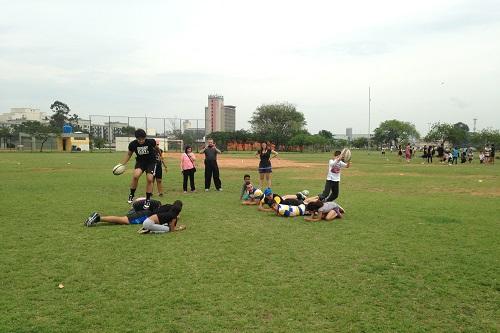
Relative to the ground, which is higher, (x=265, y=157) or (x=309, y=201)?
(x=265, y=157)

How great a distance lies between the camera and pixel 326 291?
5.13 m

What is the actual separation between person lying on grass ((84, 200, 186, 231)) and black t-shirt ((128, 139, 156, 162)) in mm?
2000

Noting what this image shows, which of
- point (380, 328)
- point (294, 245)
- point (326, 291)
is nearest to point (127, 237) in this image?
point (294, 245)

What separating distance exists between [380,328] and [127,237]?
5.08 meters

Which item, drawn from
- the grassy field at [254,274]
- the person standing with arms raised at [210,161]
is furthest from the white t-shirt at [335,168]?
the person standing with arms raised at [210,161]

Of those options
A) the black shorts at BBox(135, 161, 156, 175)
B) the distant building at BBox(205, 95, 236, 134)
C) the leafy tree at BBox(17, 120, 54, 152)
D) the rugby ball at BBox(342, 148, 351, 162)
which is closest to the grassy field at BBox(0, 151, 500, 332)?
the black shorts at BBox(135, 161, 156, 175)

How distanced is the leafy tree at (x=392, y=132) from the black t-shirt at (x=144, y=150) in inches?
4586

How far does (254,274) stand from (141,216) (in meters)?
4.04

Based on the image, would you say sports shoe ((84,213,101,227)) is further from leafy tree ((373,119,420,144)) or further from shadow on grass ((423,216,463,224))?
leafy tree ((373,119,420,144))

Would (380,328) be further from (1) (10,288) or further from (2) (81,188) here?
(2) (81,188)

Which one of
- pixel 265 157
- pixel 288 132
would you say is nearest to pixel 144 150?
pixel 265 157

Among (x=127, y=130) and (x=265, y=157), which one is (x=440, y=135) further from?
(x=265, y=157)

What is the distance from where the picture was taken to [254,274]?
18.9 ft

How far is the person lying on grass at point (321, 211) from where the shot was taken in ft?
31.6
